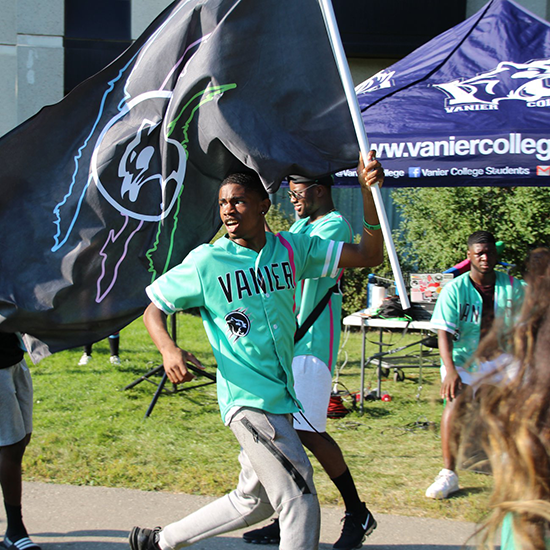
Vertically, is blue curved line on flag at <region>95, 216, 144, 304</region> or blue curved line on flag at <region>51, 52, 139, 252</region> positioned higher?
blue curved line on flag at <region>51, 52, 139, 252</region>

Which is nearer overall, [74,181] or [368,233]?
[368,233]

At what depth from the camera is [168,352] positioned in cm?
319

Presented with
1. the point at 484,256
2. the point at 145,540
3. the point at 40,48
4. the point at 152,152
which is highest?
the point at 40,48

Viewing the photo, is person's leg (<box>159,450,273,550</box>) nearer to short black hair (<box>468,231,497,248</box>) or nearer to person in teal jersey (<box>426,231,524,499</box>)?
person in teal jersey (<box>426,231,524,499</box>)

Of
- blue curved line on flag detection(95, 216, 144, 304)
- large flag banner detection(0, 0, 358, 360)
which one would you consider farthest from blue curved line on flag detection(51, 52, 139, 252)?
blue curved line on flag detection(95, 216, 144, 304)

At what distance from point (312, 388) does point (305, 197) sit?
1252 millimetres

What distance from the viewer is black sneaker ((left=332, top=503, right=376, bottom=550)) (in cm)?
428

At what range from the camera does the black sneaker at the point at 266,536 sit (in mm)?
4465

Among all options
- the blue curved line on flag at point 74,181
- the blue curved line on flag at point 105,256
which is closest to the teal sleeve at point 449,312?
the blue curved line on flag at point 105,256

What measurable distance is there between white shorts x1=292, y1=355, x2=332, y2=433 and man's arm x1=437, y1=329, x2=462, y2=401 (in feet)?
3.54

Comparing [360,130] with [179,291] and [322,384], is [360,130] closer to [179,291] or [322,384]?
[179,291]

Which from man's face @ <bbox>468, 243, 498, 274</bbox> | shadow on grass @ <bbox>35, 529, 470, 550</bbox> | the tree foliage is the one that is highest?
the tree foliage

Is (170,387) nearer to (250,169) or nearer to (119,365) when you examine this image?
(119,365)

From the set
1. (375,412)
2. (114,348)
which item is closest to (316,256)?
(375,412)
